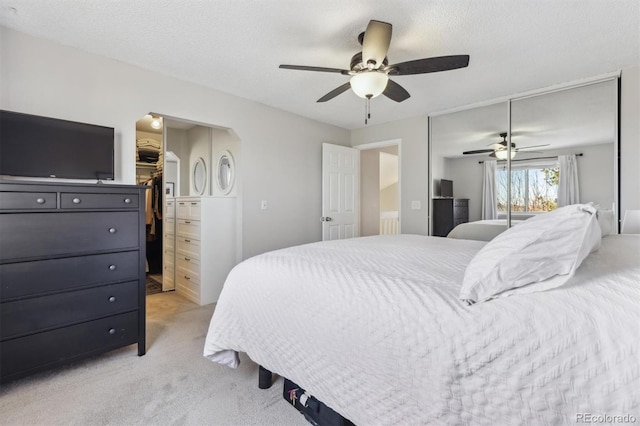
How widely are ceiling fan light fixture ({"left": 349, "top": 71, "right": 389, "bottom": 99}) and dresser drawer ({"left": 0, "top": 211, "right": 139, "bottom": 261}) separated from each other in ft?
6.05

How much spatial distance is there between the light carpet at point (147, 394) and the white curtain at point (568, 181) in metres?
3.22

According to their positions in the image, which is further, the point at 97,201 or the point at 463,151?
the point at 463,151

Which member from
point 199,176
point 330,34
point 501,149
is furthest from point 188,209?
point 501,149

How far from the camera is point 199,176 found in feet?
14.9

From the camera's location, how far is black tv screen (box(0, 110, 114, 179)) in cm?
192

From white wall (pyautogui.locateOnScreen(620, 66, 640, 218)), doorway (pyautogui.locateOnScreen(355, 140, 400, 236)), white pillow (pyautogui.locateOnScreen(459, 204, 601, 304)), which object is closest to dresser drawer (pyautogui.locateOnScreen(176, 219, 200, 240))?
doorway (pyautogui.locateOnScreen(355, 140, 400, 236))

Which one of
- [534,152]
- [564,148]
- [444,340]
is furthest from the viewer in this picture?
[534,152]

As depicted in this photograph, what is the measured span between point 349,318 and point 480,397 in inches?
18.0

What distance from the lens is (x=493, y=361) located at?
0.79 m

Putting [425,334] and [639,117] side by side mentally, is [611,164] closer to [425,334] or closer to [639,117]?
[639,117]

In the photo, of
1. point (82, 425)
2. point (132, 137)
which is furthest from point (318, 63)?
point (82, 425)

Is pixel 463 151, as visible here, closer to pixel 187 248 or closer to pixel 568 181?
pixel 568 181

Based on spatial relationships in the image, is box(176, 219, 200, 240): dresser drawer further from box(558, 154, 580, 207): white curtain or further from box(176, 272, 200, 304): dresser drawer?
box(558, 154, 580, 207): white curtain

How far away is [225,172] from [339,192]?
1.68m
